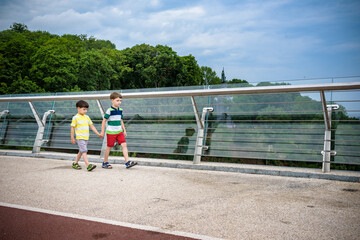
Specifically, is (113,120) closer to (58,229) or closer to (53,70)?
(58,229)

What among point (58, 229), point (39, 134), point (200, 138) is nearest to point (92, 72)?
point (39, 134)

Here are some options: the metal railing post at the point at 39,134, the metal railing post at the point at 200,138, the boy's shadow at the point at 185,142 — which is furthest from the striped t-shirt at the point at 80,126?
the metal railing post at the point at 39,134

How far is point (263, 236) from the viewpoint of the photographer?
3320 millimetres

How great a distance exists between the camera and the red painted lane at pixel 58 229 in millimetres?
3288

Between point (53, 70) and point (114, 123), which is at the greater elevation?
point (53, 70)

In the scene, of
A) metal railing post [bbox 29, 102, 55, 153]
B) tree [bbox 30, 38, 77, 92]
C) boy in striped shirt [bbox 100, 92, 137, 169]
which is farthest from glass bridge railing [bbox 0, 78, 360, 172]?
tree [bbox 30, 38, 77, 92]

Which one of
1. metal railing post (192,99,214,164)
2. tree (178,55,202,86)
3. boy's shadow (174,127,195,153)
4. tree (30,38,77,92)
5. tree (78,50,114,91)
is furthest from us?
tree (178,55,202,86)

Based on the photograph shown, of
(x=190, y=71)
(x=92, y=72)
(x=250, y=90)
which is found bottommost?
(x=250, y=90)

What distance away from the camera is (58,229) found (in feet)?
11.5

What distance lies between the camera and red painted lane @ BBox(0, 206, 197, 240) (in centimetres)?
329

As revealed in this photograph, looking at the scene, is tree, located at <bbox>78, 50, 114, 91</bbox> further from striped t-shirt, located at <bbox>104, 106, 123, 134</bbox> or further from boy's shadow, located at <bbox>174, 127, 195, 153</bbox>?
striped t-shirt, located at <bbox>104, 106, 123, 134</bbox>

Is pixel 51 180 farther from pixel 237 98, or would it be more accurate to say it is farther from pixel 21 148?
pixel 21 148

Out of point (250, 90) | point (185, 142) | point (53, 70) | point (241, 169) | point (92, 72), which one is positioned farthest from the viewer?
point (92, 72)

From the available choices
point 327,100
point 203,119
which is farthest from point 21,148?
point 327,100
